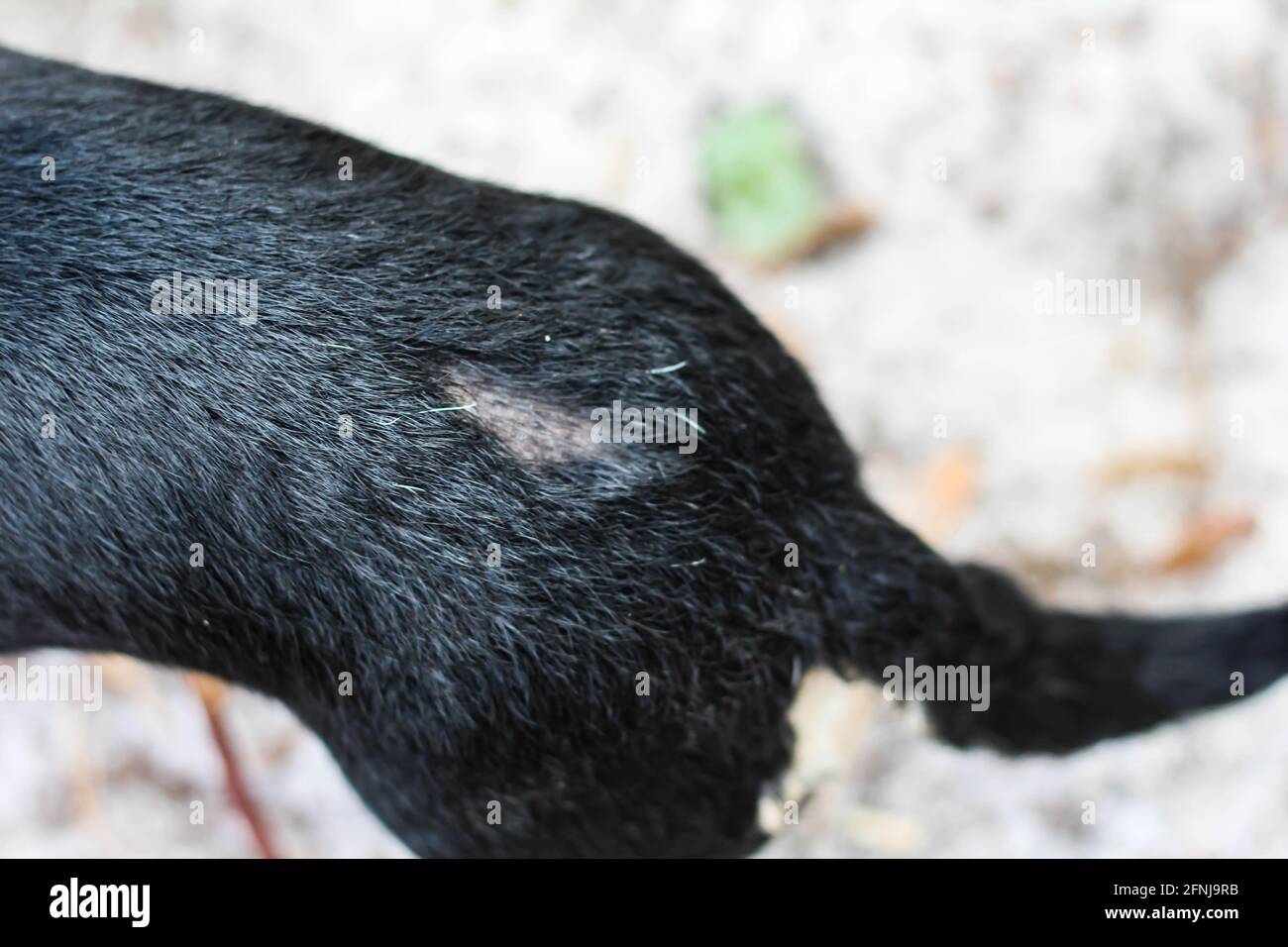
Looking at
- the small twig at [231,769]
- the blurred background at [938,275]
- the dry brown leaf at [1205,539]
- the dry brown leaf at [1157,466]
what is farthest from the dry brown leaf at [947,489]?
the small twig at [231,769]

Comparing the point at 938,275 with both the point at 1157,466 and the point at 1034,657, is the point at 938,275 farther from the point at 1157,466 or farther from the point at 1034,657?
the point at 1034,657

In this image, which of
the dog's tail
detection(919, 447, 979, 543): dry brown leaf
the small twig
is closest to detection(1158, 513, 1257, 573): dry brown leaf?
detection(919, 447, 979, 543): dry brown leaf

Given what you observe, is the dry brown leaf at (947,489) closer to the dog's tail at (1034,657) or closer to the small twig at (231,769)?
the dog's tail at (1034,657)

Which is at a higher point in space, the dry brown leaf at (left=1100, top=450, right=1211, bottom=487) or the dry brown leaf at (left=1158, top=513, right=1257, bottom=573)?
the dry brown leaf at (left=1100, top=450, right=1211, bottom=487)

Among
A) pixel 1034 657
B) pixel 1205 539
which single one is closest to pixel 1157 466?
pixel 1205 539

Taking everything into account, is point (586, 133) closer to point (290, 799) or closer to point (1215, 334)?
point (1215, 334)

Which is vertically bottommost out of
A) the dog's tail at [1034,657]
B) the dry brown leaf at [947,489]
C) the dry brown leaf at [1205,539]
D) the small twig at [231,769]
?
the small twig at [231,769]

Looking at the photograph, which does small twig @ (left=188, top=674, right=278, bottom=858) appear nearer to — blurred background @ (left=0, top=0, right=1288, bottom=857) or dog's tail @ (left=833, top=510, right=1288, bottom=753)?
blurred background @ (left=0, top=0, right=1288, bottom=857)
